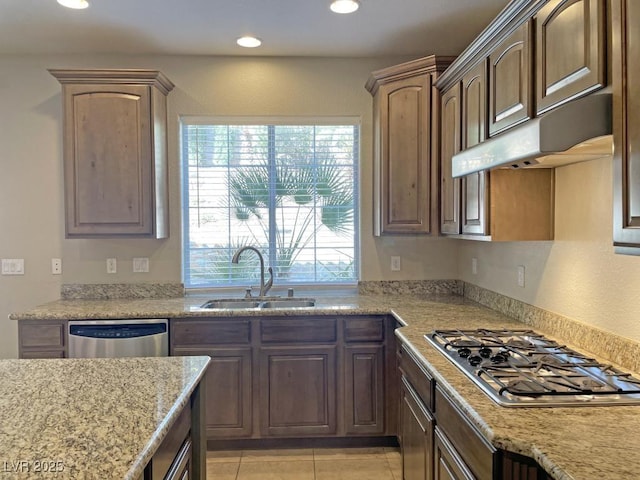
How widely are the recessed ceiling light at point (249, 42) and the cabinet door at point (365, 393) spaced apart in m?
2.17

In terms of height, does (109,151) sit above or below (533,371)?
above

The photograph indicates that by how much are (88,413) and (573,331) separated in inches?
76.3

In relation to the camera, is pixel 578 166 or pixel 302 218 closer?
pixel 578 166

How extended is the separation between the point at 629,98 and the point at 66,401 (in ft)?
5.86

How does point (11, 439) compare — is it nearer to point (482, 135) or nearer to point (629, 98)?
point (629, 98)

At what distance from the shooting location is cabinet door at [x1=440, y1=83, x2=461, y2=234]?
105 inches

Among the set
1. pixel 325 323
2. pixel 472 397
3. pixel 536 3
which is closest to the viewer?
pixel 472 397

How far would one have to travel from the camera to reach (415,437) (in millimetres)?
2127

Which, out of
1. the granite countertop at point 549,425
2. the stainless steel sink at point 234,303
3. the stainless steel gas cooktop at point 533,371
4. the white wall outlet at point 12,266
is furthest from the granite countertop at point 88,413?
the white wall outlet at point 12,266

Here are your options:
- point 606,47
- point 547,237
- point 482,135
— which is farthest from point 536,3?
point 547,237

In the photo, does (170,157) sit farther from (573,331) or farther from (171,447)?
(573,331)

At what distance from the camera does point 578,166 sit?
209 cm

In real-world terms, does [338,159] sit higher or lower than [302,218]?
higher

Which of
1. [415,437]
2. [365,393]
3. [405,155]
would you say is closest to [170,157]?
[405,155]
